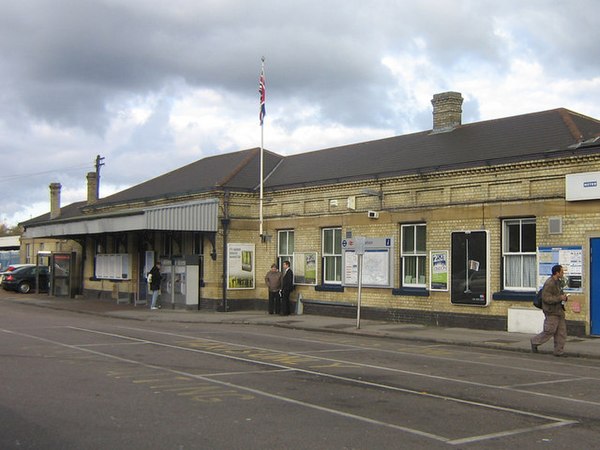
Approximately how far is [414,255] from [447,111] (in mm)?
6027

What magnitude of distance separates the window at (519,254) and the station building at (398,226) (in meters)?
0.03

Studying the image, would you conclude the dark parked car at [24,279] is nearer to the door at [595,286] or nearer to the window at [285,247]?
the window at [285,247]

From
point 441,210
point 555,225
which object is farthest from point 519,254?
point 441,210

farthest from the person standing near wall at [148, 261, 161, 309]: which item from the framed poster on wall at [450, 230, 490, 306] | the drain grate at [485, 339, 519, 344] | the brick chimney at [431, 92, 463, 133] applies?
the drain grate at [485, 339, 519, 344]

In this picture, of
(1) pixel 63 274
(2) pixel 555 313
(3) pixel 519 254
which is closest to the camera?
(2) pixel 555 313

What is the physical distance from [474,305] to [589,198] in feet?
14.6

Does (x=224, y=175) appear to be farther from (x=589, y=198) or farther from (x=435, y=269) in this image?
(x=589, y=198)

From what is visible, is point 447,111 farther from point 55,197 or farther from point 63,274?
point 55,197

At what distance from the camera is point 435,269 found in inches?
801

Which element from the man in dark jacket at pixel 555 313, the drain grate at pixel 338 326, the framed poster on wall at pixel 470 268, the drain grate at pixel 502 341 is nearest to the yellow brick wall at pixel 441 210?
the framed poster on wall at pixel 470 268

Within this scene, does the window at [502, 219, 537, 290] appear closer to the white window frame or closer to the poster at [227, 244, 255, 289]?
Result: the white window frame

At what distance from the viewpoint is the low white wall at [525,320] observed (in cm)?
1778

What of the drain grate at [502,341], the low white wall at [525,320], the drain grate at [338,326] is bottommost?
the drain grate at [338,326]

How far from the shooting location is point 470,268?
19.4 meters
